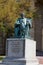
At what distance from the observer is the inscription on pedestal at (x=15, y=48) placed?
1532 cm

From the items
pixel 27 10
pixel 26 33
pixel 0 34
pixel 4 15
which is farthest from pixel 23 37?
pixel 0 34

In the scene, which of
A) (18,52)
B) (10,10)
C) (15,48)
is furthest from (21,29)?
(10,10)

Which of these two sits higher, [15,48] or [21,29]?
[21,29]

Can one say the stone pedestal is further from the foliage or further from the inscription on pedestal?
the foliage

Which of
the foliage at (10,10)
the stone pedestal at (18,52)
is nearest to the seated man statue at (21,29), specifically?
the stone pedestal at (18,52)

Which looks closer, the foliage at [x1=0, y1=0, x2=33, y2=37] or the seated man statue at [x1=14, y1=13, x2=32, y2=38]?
the seated man statue at [x1=14, y1=13, x2=32, y2=38]

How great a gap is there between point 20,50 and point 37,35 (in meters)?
22.0

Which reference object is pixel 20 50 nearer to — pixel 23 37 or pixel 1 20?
pixel 23 37

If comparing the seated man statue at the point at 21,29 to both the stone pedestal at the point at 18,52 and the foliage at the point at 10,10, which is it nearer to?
the stone pedestal at the point at 18,52

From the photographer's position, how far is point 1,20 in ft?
72.9

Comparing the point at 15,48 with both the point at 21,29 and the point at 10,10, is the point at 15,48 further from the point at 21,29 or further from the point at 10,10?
the point at 10,10

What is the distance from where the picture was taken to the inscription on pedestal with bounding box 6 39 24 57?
1532 cm

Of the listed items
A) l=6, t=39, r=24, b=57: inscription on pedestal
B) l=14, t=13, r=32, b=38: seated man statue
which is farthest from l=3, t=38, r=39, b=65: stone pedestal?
l=14, t=13, r=32, b=38: seated man statue

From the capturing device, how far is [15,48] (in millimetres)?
15391
